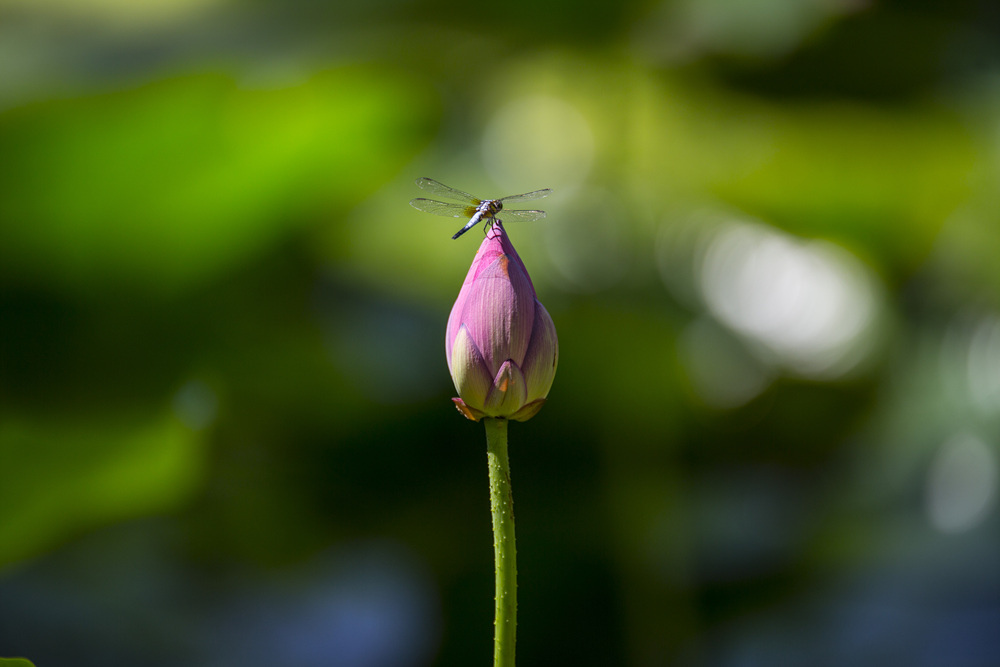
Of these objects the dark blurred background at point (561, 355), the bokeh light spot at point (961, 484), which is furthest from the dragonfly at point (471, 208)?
the bokeh light spot at point (961, 484)

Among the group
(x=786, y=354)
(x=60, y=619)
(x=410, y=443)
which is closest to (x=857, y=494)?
(x=786, y=354)

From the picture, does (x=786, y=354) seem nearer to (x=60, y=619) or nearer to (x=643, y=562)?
(x=643, y=562)

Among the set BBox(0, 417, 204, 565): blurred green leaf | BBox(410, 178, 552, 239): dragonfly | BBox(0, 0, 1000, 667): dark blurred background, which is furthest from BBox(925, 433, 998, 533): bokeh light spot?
BBox(0, 417, 204, 565): blurred green leaf

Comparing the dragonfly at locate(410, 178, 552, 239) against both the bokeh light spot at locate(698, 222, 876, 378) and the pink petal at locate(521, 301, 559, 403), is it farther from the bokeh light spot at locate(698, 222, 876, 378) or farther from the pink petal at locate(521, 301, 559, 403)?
the bokeh light spot at locate(698, 222, 876, 378)

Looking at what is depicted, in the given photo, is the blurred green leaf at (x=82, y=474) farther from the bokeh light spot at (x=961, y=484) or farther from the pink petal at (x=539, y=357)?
the bokeh light spot at (x=961, y=484)

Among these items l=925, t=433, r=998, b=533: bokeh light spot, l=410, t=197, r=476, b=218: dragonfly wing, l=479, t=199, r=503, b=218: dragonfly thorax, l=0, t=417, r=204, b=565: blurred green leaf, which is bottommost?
l=925, t=433, r=998, b=533: bokeh light spot
